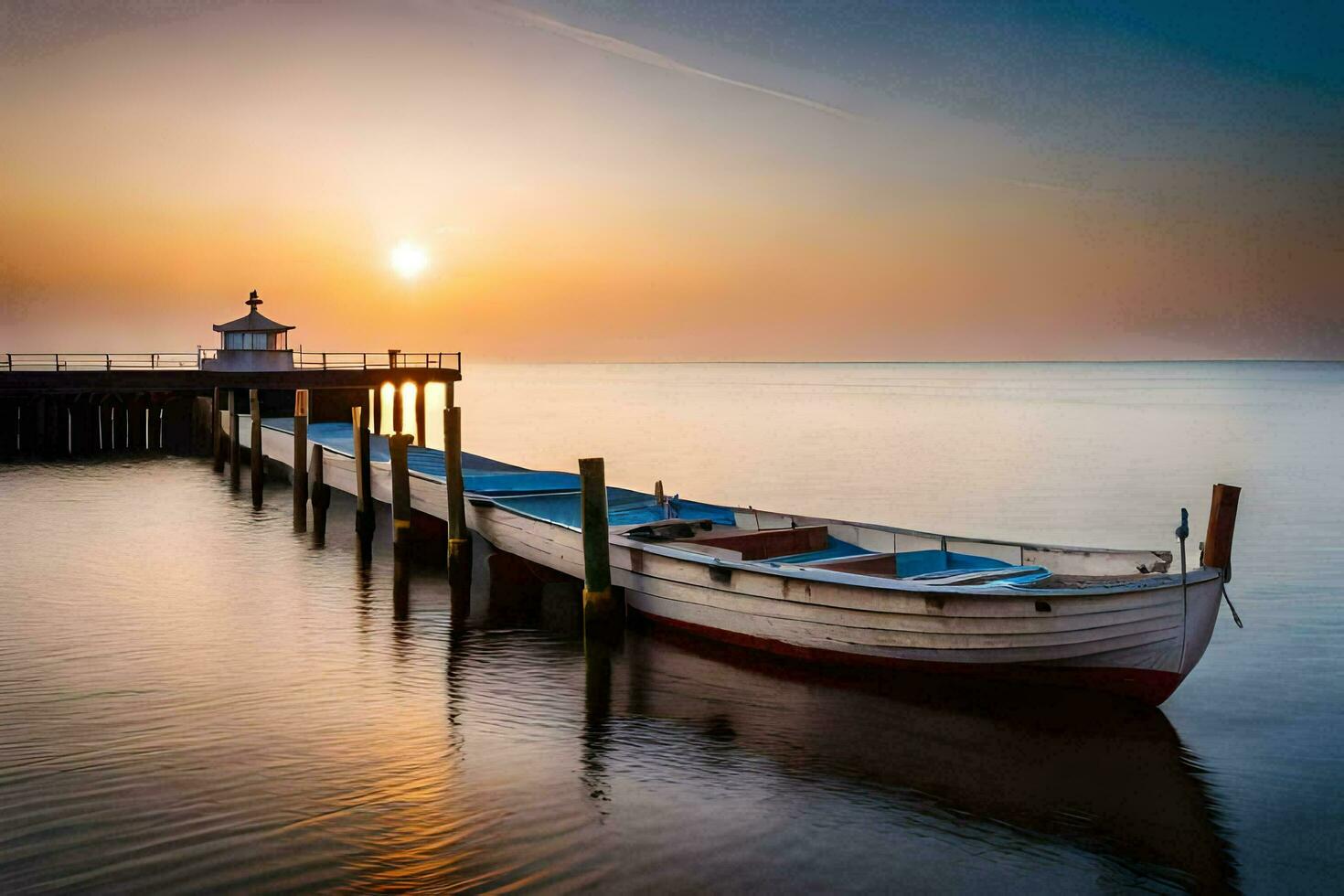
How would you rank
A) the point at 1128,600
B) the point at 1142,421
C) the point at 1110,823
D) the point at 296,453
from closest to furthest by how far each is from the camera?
the point at 1110,823, the point at 1128,600, the point at 296,453, the point at 1142,421

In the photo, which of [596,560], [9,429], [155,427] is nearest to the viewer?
[596,560]

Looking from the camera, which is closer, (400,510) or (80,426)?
(400,510)

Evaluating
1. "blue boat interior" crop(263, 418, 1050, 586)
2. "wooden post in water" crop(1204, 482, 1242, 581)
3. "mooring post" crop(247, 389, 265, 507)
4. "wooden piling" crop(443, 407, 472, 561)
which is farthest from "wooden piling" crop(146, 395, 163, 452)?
"wooden post in water" crop(1204, 482, 1242, 581)

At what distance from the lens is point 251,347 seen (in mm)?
47750

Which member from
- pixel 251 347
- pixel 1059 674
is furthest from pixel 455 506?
pixel 251 347

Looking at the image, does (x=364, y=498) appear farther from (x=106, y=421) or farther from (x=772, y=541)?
(x=106, y=421)

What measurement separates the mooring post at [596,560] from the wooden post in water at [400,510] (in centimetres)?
622

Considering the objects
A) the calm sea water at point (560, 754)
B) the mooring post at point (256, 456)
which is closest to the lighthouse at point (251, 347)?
the mooring post at point (256, 456)

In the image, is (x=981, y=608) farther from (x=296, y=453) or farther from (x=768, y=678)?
(x=296, y=453)

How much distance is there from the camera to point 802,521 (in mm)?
17984

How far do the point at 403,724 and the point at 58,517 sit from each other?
70.3ft

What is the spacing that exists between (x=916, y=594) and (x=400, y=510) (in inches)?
493

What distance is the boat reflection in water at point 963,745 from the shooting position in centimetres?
991

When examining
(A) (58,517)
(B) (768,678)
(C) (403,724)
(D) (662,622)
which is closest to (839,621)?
(B) (768,678)
